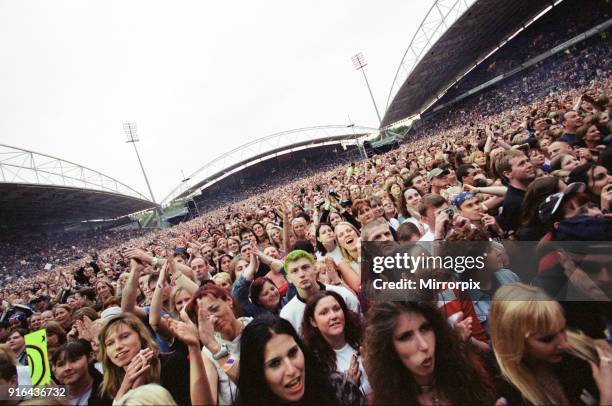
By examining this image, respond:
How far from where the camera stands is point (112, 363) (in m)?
2.39

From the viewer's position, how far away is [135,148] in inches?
1395

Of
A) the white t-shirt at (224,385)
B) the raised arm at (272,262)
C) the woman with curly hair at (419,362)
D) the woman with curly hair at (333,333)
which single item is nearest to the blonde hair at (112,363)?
the white t-shirt at (224,385)

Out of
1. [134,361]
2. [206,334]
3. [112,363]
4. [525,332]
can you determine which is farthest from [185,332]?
[525,332]

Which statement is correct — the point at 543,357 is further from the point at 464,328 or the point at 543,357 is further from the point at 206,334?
the point at 206,334

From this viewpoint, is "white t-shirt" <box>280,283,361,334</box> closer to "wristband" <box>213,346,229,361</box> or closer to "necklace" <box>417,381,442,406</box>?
"wristband" <box>213,346,229,361</box>

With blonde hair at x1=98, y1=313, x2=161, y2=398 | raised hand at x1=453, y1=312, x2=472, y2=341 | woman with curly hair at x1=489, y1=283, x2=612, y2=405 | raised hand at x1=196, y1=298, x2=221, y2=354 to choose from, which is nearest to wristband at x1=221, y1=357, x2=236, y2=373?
raised hand at x1=196, y1=298, x2=221, y2=354

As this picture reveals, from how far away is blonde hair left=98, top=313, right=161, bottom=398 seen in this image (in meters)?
2.29

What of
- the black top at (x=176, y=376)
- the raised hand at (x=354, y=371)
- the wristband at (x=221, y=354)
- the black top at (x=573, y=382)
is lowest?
the black top at (x=573, y=382)

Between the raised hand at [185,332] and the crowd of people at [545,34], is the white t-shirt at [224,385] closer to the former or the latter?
the raised hand at [185,332]

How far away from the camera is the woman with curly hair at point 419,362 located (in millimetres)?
1668

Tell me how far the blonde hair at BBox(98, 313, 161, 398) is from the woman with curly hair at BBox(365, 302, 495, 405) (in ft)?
5.20

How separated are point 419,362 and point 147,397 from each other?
150 centimetres

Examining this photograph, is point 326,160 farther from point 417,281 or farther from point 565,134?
point 417,281

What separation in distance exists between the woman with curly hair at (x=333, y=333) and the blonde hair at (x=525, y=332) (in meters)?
0.89
